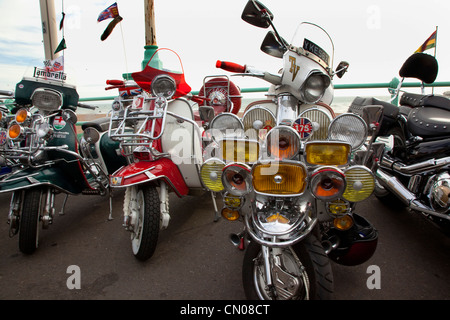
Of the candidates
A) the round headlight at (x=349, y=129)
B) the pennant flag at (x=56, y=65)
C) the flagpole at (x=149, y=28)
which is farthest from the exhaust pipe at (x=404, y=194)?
the flagpole at (x=149, y=28)

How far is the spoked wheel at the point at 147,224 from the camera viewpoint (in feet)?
6.45

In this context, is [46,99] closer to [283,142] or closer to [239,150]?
[239,150]

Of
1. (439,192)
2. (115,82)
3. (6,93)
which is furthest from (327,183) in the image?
(6,93)

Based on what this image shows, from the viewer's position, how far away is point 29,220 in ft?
6.89

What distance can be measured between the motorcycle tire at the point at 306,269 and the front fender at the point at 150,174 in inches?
39.3

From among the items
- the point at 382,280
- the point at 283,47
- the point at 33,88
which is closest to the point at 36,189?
the point at 33,88

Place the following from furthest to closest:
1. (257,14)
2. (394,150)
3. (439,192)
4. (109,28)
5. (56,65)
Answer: (109,28)
(56,65)
(394,150)
(257,14)
(439,192)

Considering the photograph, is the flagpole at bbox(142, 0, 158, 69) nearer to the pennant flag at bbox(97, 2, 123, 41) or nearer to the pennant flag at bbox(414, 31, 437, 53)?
the pennant flag at bbox(97, 2, 123, 41)

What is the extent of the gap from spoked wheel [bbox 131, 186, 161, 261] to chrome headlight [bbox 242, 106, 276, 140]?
85cm

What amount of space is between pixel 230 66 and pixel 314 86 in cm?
63
